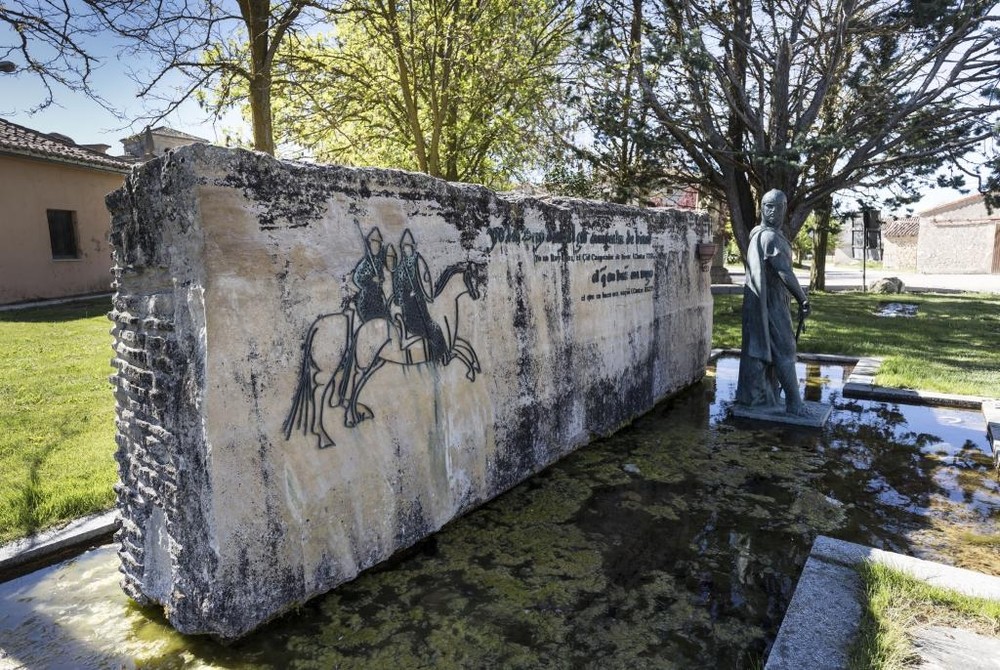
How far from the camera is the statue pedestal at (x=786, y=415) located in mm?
5715

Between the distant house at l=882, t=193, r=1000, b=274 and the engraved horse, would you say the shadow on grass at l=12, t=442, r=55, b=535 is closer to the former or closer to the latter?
the engraved horse

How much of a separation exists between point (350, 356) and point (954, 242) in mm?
37148

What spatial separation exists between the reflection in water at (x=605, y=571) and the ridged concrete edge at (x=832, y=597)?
20 centimetres

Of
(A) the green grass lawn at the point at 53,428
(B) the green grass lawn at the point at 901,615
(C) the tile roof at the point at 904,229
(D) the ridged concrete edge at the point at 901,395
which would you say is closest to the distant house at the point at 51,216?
(A) the green grass lawn at the point at 53,428

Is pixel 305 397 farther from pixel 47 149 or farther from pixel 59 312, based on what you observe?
pixel 47 149

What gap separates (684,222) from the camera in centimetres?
704

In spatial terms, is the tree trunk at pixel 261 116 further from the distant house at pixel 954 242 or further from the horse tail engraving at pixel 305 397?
the distant house at pixel 954 242

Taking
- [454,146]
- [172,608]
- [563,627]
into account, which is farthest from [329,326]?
[454,146]

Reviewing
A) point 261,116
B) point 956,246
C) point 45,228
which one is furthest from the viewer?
point 956,246

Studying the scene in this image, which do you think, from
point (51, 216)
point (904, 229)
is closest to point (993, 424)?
point (51, 216)

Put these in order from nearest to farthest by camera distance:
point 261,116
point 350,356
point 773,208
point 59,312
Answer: point 350,356, point 773,208, point 261,116, point 59,312

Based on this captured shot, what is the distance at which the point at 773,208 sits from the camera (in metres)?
5.40

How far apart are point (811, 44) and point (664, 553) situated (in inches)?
394

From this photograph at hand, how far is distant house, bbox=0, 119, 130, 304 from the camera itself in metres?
13.1
